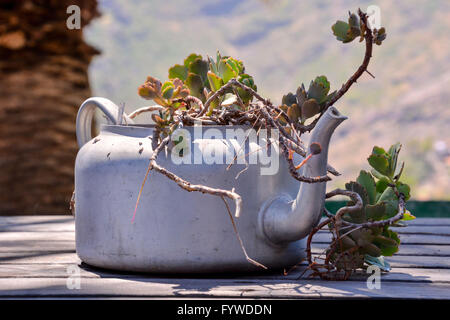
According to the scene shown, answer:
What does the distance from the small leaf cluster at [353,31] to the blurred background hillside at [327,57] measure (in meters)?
12.0

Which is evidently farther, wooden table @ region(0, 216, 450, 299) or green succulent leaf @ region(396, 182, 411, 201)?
green succulent leaf @ region(396, 182, 411, 201)

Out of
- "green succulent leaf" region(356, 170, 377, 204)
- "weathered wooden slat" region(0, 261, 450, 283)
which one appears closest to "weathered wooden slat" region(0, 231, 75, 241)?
"weathered wooden slat" region(0, 261, 450, 283)

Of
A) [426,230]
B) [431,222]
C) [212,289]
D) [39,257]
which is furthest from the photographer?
[431,222]

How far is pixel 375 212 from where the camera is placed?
0.97 m

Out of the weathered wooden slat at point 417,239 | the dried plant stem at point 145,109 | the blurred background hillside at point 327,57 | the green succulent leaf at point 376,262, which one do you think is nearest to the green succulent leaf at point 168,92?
the dried plant stem at point 145,109

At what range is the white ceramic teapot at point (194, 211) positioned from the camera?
92cm

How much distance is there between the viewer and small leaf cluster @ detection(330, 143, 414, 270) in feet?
3.16

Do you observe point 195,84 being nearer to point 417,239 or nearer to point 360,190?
point 360,190

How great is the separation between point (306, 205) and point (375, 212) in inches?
5.7

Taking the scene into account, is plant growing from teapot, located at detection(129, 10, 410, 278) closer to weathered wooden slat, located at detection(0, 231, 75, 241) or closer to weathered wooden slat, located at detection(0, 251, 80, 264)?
weathered wooden slat, located at detection(0, 251, 80, 264)

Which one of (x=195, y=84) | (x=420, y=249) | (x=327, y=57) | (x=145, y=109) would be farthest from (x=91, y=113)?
(x=327, y=57)

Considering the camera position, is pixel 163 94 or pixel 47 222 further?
pixel 47 222

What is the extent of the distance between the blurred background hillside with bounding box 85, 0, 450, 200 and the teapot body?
1210 cm
